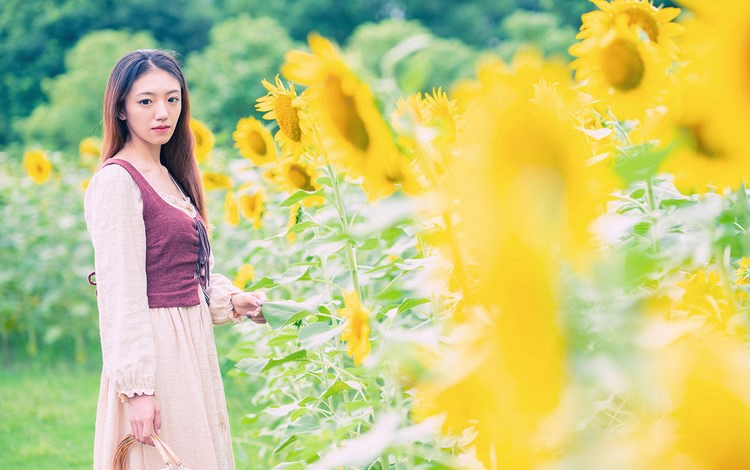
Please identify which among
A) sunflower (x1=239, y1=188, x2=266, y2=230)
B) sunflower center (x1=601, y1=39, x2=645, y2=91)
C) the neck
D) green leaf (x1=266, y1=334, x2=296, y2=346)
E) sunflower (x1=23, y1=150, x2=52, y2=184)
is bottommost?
green leaf (x1=266, y1=334, x2=296, y2=346)

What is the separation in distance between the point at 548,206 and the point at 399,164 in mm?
295

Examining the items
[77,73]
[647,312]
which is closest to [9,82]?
[77,73]

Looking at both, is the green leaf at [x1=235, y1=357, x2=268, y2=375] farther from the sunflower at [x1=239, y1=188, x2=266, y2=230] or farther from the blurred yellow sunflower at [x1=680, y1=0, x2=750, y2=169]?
the blurred yellow sunflower at [x1=680, y1=0, x2=750, y2=169]

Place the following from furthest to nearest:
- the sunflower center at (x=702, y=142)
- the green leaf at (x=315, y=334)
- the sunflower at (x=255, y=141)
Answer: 1. the sunflower at (x=255, y=141)
2. the green leaf at (x=315, y=334)
3. the sunflower center at (x=702, y=142)

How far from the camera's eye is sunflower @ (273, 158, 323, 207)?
1.68m

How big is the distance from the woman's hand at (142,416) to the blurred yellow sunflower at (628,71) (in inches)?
43.1

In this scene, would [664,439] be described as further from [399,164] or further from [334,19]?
[334,19]

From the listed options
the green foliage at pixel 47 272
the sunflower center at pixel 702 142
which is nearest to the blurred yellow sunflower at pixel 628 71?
the sunflower center at pixel 702 142

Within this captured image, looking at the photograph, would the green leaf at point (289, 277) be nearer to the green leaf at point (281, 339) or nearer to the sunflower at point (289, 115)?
the green leaf at point (281, 339)

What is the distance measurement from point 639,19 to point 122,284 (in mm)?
1090

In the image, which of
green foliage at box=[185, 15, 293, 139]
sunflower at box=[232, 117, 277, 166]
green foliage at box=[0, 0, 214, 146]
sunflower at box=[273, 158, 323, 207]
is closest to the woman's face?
sunflower at box=[232, 117, 277, 166]

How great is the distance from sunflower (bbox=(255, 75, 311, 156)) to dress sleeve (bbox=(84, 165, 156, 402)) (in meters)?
0.39

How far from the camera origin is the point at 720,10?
19.6 inches

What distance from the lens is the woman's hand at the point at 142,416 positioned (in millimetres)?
1707
